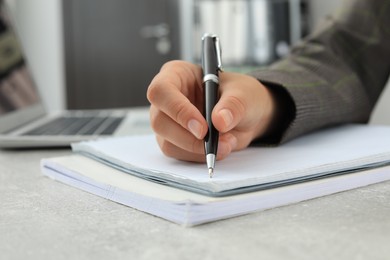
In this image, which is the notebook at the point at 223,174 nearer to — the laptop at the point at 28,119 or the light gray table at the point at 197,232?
the light gray table at the point at 197,232

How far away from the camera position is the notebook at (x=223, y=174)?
1.01ft

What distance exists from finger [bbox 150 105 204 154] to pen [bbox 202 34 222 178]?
2cm

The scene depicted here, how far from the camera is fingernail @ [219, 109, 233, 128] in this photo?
0.37 meters

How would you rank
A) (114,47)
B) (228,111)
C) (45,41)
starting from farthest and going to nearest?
(114,47) → (45,41) → (228,111)

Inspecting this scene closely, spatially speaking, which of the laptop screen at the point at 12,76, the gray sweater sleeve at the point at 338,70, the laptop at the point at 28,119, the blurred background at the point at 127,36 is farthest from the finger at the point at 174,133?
the blurred background at the point at 127,36

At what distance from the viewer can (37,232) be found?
290mm

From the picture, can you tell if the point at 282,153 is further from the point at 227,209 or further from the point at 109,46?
the point at 109,46

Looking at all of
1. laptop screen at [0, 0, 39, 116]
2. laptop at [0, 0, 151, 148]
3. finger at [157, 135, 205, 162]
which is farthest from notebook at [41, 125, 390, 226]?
laptop screen at [0, 0, 39, 116]

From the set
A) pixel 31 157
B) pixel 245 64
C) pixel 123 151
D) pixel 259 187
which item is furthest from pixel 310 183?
pixel 245 64

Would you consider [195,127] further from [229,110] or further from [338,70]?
[338,70]

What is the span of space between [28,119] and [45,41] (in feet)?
6.75

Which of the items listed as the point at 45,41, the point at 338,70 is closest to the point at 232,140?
the point at 338,70

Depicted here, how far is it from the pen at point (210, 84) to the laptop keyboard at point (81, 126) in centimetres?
27

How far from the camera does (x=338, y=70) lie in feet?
2.21
